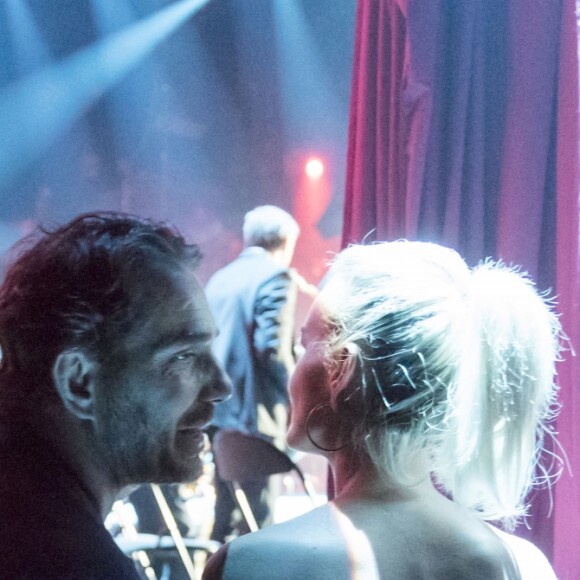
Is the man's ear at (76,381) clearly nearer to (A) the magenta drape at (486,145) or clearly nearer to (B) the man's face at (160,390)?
(B) the man's face at (160,390)

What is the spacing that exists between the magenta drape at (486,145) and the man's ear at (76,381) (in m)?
0.71

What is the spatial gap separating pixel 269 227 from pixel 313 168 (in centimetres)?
24

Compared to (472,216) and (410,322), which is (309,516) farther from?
(472,216)

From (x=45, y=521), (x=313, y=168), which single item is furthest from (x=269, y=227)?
(x=45, y=521)

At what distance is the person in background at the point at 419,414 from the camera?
2.42 feet

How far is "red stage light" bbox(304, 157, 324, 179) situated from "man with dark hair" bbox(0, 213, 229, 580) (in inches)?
42.2

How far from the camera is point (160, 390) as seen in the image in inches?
33.1

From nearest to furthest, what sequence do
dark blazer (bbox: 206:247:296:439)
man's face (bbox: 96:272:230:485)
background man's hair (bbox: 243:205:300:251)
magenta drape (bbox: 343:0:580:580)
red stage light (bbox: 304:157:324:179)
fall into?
man's face (bbox: 96:272:230:485), magenta drape (bbox: 343:0:580:580), dark blazer (bbox: 206:247:296:439), background man's hair (bbox: 243:205:300:251), red stage light (bbox: 304:157:324:179)

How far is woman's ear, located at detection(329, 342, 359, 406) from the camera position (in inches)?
30.8

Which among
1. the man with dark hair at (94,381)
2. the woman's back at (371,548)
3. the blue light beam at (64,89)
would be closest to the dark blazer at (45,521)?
the man with dark hair at (94,381)

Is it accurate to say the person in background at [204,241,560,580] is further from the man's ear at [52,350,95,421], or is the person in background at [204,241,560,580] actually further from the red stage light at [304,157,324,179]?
the red stage light at [304,157,324,179]

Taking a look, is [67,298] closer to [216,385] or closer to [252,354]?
[216,385]

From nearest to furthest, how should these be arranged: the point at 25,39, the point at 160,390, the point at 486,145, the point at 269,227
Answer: the point at 160,390, the point at 486,145, the point at 25,39, the point at 269,227

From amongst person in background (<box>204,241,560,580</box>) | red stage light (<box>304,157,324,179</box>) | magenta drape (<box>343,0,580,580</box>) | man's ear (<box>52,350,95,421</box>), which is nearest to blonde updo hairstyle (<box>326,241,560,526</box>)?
person in background (<box>204,241,560,580</box>)
